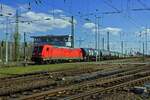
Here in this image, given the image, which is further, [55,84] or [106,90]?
[55,84]

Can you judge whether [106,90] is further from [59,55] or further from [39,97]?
[59,55]

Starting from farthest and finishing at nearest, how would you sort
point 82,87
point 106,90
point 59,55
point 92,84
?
1. point 59,55
2. point 92,84
3. point 82,87
4. point 106,90

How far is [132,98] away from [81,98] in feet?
6.99

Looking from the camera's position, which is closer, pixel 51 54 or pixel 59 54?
pixel 51 54

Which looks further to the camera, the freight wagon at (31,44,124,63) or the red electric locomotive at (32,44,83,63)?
the freight wagon at (31,44,124,63)

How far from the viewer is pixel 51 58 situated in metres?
59.2

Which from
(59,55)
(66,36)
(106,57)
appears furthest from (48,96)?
(66,36)

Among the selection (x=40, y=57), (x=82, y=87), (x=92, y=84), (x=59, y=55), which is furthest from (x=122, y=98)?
(x=59, y=55)

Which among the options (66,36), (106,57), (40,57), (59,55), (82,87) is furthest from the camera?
(66,36)

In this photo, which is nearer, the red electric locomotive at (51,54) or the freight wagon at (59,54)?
the red electric locomotive at (51,54)

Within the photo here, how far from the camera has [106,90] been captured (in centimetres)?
1822

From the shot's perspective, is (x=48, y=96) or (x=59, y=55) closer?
(x=48, y=96)

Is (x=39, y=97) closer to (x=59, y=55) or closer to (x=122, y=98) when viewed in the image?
(x=122, y=98)

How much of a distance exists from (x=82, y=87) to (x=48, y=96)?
160 inches
